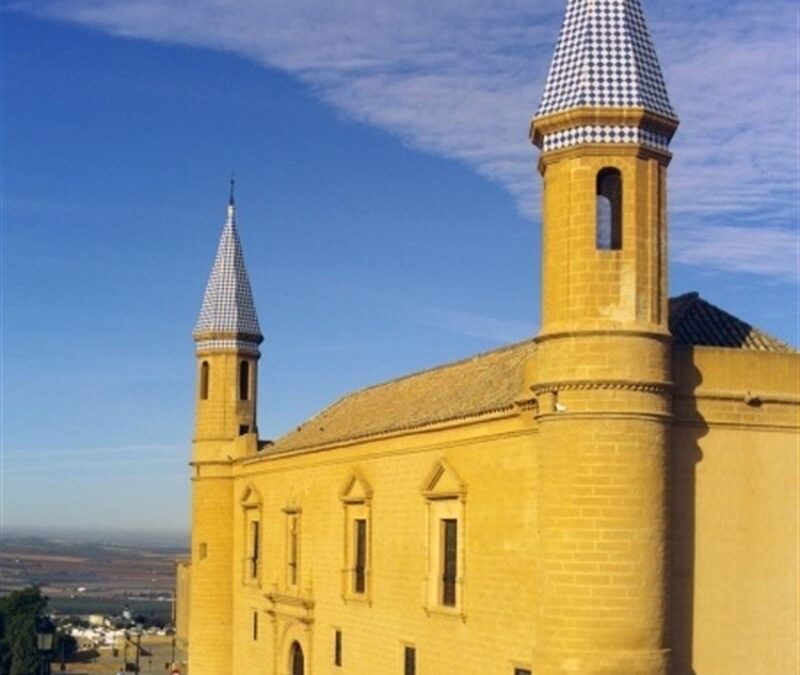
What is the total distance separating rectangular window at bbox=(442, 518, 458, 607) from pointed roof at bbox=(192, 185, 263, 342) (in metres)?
12.8

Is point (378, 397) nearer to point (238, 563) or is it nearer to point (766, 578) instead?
point (238, 563)

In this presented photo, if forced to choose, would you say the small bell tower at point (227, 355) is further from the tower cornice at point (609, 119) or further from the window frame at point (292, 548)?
the tower cornice at point (609, 119)

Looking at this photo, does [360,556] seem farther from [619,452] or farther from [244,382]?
[619,452]

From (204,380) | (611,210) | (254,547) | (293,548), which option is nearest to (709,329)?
(611,210)

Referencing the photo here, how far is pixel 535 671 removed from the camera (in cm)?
1559

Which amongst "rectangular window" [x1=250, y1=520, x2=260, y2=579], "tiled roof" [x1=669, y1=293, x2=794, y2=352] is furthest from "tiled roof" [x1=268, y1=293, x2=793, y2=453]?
"rectangular window" [x1=250, y1=520, x2=260, y2=579]

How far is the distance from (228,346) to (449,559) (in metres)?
13.1

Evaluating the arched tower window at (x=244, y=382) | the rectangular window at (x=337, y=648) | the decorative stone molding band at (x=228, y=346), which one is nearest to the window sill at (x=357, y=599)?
the rectangular window at (x=337, y=648)

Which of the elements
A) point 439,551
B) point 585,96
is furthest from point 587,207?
point 439,551

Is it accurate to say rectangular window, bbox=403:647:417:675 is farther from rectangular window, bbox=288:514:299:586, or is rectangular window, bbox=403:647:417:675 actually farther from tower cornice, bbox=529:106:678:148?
tower cornice, bbox=529:106:678:148

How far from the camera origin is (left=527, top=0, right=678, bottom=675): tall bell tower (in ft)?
49.4

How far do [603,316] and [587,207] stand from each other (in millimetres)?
1330

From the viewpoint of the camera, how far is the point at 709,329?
692 inches

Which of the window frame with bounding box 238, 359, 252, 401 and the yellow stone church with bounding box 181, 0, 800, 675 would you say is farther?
the window frame with bounding box 238, 359, 252, 401
